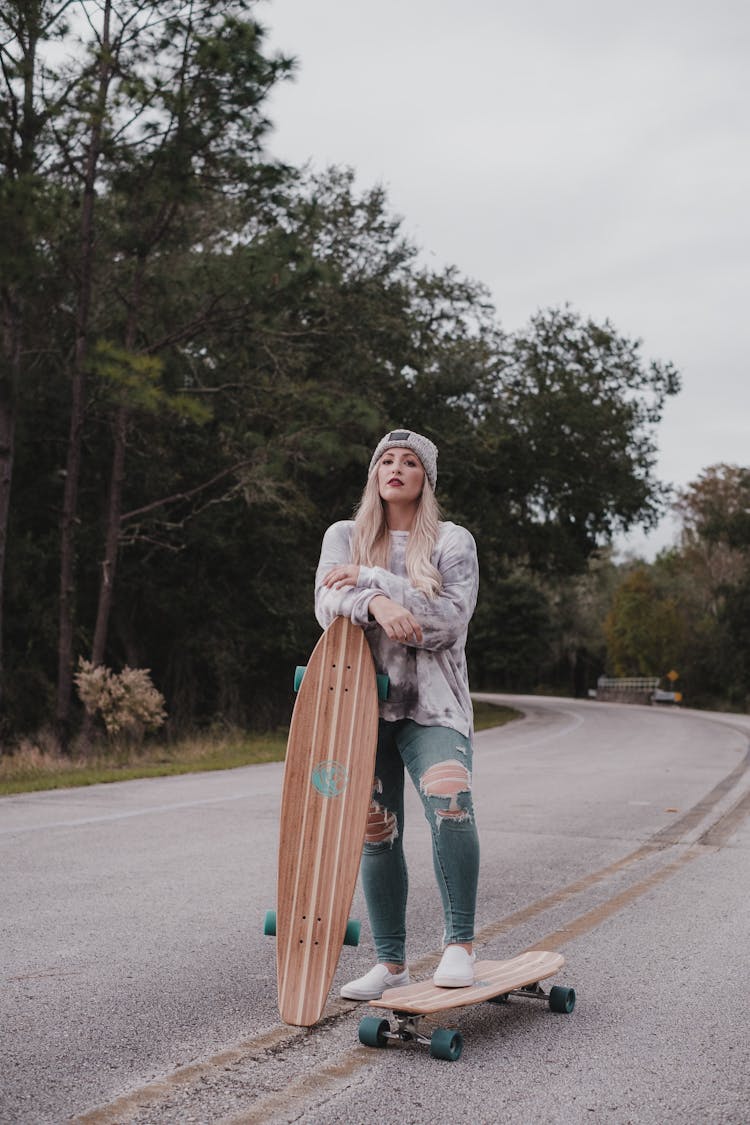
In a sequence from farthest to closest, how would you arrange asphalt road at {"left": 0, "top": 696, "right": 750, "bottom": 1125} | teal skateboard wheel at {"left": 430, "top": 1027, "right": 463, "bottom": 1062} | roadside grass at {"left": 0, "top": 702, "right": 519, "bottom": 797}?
roadside grass at {"left": 0, "top": 702, "right": 519, "bottom": 797}, teal skateboard wheel at {"left": 430, "top": 1027, "right": 463, "bottom": 1062}, asphalt road at {"left": 0, "top": 696, "right": 750, "bottom": 1125}

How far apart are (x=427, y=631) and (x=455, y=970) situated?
1.13 metres

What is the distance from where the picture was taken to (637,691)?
56344 mm

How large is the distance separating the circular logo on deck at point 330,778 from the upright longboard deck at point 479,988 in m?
0.67

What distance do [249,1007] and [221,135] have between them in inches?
654

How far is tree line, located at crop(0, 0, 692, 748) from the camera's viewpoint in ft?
59.1

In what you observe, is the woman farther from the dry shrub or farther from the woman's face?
the dry shrub

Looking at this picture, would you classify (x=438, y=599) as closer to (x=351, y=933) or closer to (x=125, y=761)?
(x=351, y=933)

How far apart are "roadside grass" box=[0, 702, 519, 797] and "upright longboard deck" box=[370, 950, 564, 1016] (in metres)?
8.19

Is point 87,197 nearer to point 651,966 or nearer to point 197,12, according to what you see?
point 197,12

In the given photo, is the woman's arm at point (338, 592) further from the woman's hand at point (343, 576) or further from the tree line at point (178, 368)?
the tree line at point (178, 368)

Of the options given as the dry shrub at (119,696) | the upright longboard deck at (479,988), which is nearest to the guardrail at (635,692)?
the dry shrub at (119,696)

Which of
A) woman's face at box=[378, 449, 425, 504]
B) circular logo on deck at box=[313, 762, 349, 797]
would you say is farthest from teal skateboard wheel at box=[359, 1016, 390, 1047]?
woman's face at box=[378, 449, 425, 504]

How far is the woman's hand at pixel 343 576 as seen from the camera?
4246 mm

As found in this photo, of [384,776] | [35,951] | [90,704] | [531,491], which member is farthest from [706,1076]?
[531,491]
